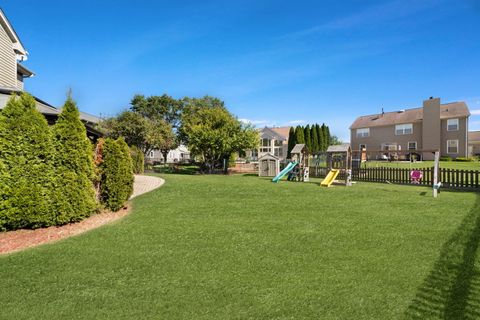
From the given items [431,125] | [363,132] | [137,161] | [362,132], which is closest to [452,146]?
[431,125]

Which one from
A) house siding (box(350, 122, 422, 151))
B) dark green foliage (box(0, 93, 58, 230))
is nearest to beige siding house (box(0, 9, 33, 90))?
dark green foliage (box(0, 93, 58, 230))

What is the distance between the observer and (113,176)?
8.38 metres

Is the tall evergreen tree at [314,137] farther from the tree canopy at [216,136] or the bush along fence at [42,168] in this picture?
the bush along fence at [42,168]

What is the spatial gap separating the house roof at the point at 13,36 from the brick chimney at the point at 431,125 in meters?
41.4

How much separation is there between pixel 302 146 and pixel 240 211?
1360 cm

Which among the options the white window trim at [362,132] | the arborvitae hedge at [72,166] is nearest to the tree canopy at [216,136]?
the arborvitae hedge at [72,166]

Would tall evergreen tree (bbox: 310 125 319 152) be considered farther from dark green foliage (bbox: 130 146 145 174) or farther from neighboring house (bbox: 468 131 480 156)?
neighboring house (bbox: 468 131 480 156)


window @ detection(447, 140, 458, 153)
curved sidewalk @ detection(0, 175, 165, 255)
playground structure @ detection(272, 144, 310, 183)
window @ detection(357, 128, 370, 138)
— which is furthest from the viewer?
window @ detection(357, 128, 370, 138)

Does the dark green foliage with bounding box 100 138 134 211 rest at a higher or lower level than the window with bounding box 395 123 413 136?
lower

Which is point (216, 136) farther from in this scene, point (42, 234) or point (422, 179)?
point (42, 234)

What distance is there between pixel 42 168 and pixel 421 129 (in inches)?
1732

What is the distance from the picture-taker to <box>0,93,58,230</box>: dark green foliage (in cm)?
645

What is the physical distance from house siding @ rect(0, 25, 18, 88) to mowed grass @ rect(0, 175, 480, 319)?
37.2 ft

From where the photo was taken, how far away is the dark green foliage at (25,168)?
21.2 ft
